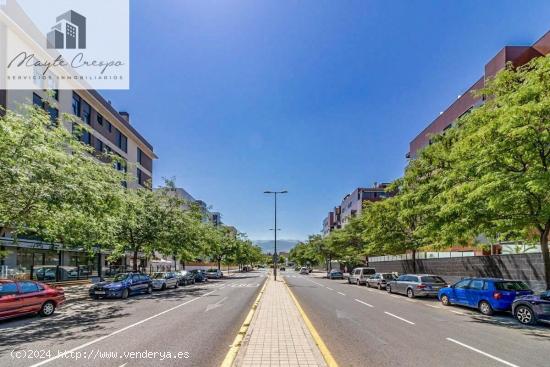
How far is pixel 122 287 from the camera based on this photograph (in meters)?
22.3

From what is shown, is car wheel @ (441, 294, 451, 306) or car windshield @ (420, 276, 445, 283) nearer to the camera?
car wheel @ (441, 294, 451, 306)

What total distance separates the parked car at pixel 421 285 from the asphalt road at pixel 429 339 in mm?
7413

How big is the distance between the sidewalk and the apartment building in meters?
15.0

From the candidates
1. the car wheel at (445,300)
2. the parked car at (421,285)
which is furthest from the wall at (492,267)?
the car wheel at (445,300)

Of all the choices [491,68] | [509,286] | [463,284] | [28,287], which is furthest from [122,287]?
[491,68]

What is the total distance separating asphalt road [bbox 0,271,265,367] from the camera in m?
7.89

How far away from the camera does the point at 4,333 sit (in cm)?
1121

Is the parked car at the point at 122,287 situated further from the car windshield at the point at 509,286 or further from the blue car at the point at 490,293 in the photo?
the car windshield at the point at 509,286

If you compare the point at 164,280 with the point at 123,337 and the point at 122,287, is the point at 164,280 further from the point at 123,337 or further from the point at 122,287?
the point at 123,337

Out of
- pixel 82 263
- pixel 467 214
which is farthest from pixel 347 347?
pixel 82 263

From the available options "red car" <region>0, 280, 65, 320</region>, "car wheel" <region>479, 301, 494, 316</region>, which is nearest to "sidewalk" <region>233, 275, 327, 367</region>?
"car wheel" <region>479, 301, 494, 316</region>

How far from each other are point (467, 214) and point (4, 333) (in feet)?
53.9

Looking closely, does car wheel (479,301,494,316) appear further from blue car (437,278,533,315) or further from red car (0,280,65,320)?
red car (0,280,65,320)

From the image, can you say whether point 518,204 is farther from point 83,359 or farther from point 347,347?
point 83,359
